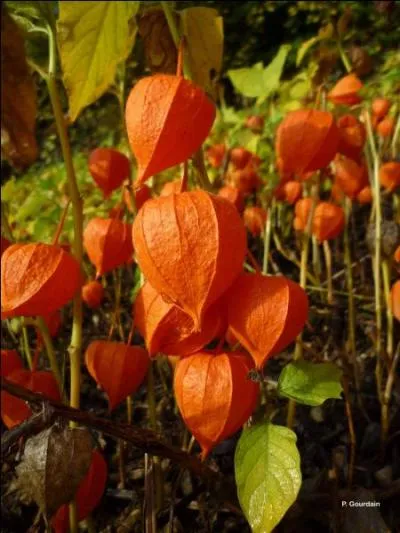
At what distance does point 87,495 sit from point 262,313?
15.0 inches

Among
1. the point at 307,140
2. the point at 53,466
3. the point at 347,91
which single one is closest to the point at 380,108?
the point at 347,91

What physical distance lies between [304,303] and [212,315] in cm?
11

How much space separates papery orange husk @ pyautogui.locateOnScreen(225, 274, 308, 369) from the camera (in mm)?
594

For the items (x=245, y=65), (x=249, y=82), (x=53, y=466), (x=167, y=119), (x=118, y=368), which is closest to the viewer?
(x=53, y=466)

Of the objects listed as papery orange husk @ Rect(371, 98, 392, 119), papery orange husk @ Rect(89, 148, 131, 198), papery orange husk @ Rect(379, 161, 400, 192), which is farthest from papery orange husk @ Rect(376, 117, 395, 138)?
papery orange husk @ Rect(89, 148, 131, 198)

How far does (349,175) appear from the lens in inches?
47.0

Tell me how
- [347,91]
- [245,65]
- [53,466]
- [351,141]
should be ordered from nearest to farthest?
1. [53,466]
2. [351,141]
3. [347,91]
4. [245,65]

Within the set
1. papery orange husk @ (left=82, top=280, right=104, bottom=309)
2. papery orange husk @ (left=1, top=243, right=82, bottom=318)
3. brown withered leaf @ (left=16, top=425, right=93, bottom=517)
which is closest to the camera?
brown withered leaf @ (left=16, top=425, right=93, bottom=517)

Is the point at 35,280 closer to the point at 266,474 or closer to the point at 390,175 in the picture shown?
the point at 266,474

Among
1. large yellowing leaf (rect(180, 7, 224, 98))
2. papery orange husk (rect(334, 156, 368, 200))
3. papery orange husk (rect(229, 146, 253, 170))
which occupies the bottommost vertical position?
papery orange husk (rect(229, 146, 253, 170))

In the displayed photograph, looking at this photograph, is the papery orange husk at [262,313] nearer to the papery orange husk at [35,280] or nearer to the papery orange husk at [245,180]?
the papery orange husk at [35,280]

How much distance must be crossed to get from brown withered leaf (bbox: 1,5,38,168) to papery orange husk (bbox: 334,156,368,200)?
0.78 meters

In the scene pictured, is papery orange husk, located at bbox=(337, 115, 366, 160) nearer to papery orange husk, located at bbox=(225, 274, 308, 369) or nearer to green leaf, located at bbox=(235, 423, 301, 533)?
papery orange husk, located at bbox=(225, 274, 308, 369)

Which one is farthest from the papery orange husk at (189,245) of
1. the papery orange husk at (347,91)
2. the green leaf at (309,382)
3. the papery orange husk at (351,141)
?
the papery orange husk at (347,91)
